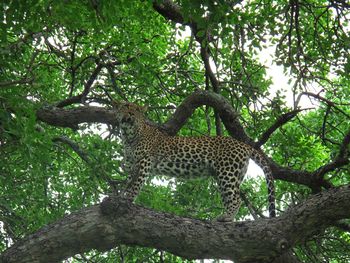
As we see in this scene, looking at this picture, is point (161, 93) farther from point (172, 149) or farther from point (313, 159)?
point (313, 159)

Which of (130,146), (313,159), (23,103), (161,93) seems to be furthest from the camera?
(161,93)

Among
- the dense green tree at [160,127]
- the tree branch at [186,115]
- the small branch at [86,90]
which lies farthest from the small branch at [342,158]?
the small branch at [86,90]

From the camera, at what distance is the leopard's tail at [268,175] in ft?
26.6

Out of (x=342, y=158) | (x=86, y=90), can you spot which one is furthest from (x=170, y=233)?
(x=86, y=90)

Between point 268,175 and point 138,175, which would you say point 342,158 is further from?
point 138,175

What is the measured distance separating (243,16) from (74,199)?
464 centimetres

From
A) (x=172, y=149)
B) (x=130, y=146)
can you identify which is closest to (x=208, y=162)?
(x=172, y=149)

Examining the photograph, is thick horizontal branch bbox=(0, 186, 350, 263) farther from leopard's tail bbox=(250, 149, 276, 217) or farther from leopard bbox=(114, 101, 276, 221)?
leopard bbox=(114, 101, 276, 221)

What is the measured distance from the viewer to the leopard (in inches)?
341

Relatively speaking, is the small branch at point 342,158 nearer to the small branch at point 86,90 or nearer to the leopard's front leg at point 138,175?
the leopard's front leg at point 138,175

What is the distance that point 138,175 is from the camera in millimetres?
8812

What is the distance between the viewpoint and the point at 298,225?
20.3ft


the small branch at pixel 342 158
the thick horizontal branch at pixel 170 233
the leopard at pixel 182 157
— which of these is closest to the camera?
the thick horizontal branch at pixel 170 233

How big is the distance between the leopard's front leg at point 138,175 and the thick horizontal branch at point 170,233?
217 centimetres
